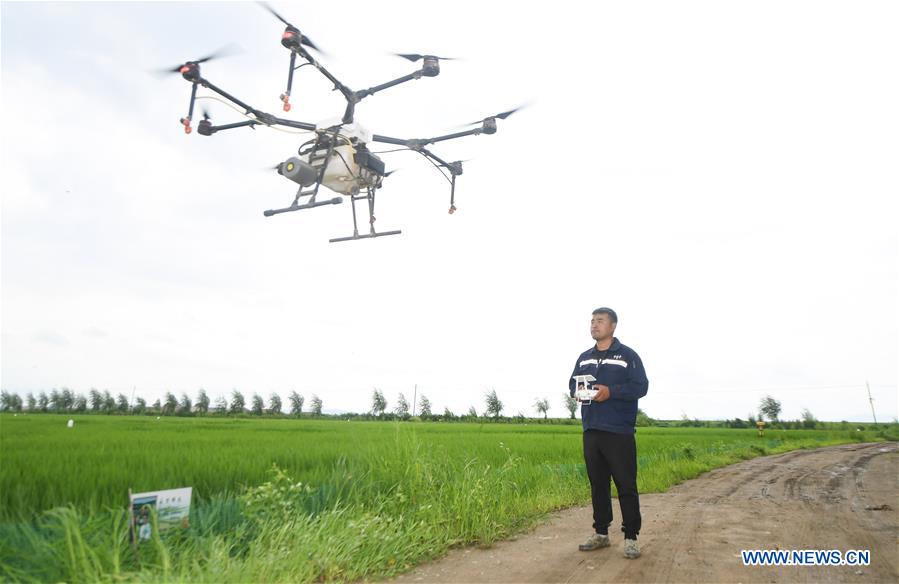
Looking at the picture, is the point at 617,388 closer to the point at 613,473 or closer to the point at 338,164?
the point at 613,473

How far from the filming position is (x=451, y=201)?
7.12 m

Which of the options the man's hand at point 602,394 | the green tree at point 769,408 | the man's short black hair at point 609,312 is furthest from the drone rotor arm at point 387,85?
the green tree at point 769,408

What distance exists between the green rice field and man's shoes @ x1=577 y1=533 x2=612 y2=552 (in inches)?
30.9

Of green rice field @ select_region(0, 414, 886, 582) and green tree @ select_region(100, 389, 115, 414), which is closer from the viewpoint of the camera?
green rice field @ select_region(0, 414, 886, 582)

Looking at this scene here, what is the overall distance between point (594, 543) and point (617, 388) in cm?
121

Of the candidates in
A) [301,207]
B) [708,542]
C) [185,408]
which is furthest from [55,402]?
[185,408]

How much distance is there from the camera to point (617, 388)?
4.07 meters

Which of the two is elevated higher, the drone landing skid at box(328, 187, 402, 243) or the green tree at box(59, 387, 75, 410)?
the drone landing skid at box(328, 187, 402, 243)

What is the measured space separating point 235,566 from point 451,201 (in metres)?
5.18

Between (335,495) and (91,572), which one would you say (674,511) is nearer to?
(335,495)

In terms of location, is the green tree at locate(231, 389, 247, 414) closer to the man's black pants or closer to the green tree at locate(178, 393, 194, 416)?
the green tree at locate(178, 393, 194, 416)

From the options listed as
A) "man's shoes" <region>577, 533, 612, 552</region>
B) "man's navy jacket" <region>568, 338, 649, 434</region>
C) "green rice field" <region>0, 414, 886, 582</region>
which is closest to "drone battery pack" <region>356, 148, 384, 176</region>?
"green rice field" <region>0, 414, 886, 582</region>

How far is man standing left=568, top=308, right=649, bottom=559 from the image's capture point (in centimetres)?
392

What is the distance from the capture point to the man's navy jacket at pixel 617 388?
13.3ft
